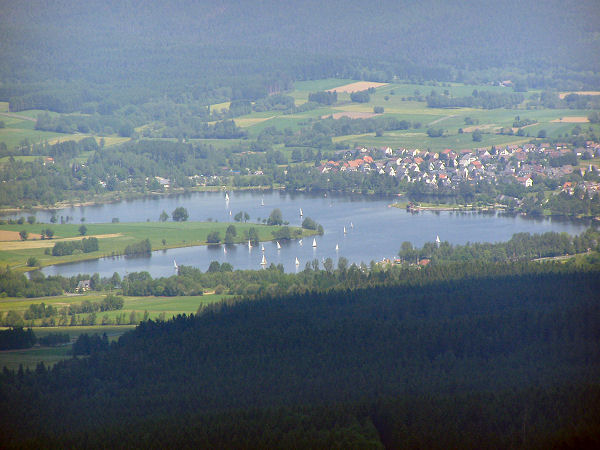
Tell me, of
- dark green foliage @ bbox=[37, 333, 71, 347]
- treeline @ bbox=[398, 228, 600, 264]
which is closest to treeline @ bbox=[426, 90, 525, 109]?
treeline @ bbox=[398, 228, 600, 264]

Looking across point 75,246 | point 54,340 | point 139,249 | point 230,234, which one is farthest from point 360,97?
point 54,340

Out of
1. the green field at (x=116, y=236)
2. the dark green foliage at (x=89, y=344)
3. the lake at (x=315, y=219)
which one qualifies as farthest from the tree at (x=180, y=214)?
the dark green foliage at (x=89, y=344)

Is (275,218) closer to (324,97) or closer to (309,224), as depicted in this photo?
(309,224)

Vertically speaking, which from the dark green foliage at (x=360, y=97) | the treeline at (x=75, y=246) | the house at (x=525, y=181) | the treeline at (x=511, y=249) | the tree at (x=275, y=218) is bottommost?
the treeline at (x=511, y=249)

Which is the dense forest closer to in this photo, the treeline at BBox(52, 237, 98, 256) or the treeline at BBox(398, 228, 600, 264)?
the treeline at BBox(52, 237, 98, 256)

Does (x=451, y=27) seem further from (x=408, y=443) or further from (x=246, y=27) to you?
(x=408, y=443)

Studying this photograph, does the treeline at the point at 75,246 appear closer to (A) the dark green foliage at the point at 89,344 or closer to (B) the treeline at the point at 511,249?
(B) the treeline at the point at 511,249

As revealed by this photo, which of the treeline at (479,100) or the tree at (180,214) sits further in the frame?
the treeline at (479,100)
